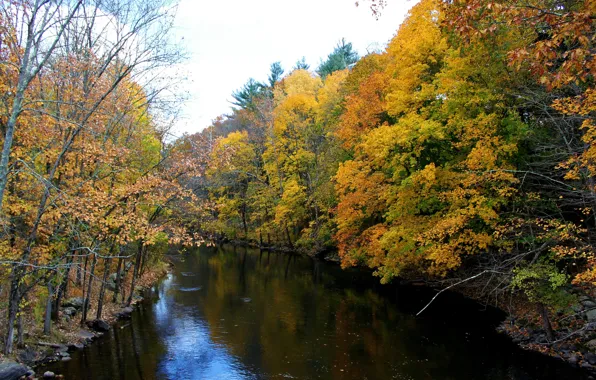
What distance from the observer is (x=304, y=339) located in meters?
13.1

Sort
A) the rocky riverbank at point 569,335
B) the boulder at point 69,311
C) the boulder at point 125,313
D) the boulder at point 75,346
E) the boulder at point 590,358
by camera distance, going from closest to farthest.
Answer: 1. the boulder at point 590,358
2. the rocky riverbank at point 569,335
3. the boulder at point 75,346
4. the boulder at point 69,311
5. the boulder at point 125,313

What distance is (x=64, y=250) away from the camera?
11164mm

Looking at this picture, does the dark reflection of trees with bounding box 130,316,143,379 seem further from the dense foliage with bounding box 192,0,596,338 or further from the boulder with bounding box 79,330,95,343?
the dense foliage with bounding box 192,0,596,338

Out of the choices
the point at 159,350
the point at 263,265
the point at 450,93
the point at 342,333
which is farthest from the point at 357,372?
the point at 263,265

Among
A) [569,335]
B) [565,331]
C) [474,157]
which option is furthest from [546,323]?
[474,157]

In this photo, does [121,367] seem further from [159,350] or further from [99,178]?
[99,178]

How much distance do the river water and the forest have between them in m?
1.62

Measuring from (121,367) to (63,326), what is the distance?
11.3ft

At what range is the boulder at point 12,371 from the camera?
29.1 ft

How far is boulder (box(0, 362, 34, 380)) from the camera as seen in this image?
29.1 feet

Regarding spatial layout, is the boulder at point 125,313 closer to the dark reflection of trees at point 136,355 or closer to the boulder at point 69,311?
the dark reflection of trees at point 136,355

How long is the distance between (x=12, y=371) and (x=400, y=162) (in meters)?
14.5

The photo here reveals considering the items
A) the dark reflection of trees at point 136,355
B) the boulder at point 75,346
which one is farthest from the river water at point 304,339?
the boulder at point 75,346

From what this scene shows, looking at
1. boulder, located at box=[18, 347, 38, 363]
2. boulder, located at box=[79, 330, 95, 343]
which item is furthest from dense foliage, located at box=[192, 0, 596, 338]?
boulder, located at box=[18, 347, 38, 363]
